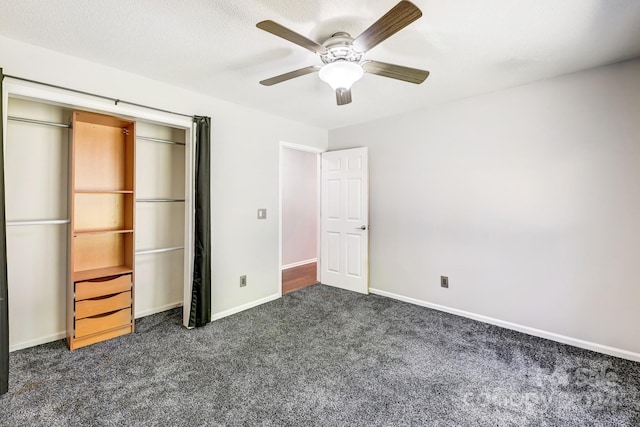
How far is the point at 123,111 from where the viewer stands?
8.22 feet

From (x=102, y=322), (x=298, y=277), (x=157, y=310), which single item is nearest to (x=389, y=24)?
(x=102, y=322)

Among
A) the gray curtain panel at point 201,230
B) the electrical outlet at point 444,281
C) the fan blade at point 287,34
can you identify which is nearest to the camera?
the fan blade at point 287,34

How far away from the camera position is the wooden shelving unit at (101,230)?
2488 millimetres

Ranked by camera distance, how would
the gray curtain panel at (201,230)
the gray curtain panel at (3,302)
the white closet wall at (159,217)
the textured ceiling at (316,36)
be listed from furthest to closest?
Answer: the white closet wall at (159,217)
the gray curtain panel at (201,230)
the gray curtain panel at (3,302)
the textured ceiling at (316,36)

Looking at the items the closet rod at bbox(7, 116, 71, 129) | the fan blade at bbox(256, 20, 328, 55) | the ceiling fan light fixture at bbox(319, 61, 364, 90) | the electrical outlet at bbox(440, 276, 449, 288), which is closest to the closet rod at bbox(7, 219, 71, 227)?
the closet rod at bbox(7, 116, 71, 129)

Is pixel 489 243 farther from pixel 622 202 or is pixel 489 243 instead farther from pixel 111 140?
pixel 111 140

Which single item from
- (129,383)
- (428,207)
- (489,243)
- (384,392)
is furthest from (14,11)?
(489,243)

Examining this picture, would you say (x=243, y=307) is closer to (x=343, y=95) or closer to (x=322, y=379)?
(x=322, y=379)

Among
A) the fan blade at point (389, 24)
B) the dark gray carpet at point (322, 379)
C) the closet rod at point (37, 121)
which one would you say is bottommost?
the dark gray carpet at point (322, 379)

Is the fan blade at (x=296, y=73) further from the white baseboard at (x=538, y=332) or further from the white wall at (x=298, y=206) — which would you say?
the white wall at (x=298, y=206)

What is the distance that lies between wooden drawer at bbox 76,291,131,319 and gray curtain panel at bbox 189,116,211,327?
1.86ft

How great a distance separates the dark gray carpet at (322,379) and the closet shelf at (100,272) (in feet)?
1.90

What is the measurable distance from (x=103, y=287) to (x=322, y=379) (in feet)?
6.63

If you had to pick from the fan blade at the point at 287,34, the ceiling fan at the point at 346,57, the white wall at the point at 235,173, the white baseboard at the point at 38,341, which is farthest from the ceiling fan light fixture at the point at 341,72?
the white baseboard at the point at 38,341
